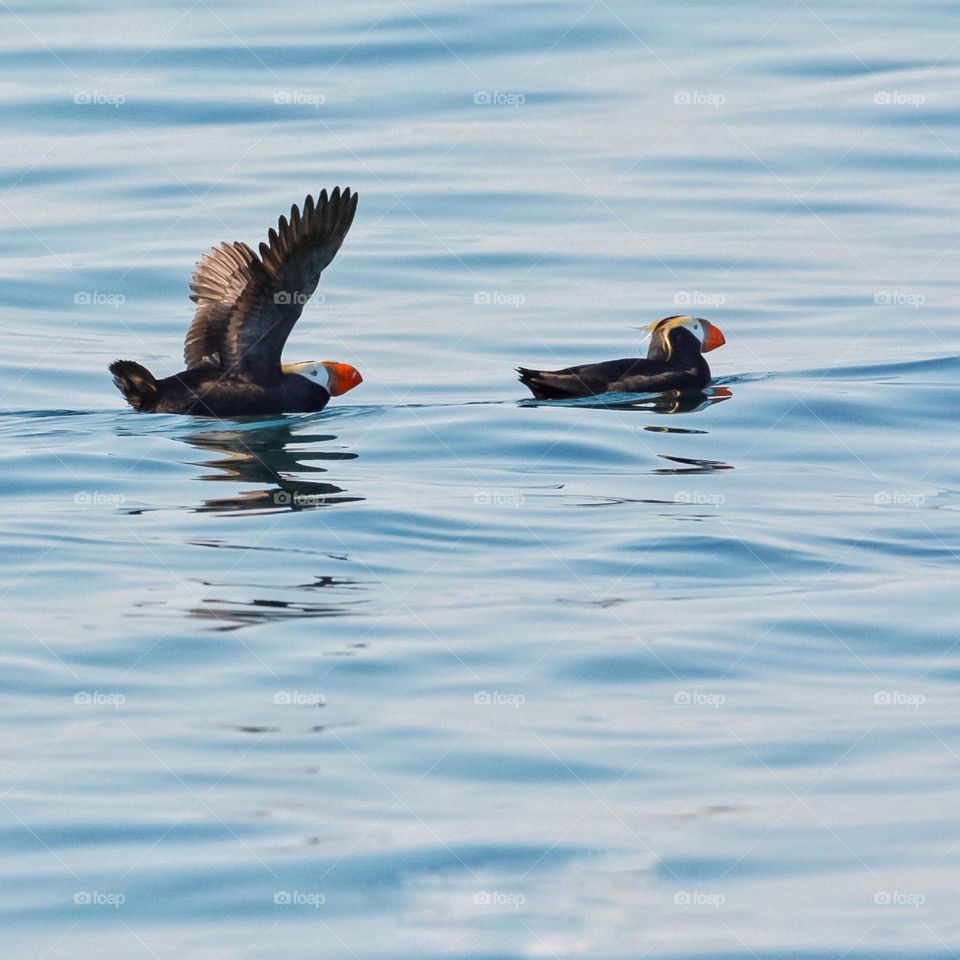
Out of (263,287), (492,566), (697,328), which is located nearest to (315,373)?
(263,287)

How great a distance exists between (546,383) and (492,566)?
4169mm

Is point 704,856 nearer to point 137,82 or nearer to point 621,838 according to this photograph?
point 621,838

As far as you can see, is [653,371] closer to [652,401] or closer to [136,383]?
[652,401]

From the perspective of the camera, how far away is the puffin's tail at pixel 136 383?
38.7ft

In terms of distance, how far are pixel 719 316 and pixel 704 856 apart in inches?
468

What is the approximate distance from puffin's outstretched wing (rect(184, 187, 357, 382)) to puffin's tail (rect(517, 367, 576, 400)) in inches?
68.7

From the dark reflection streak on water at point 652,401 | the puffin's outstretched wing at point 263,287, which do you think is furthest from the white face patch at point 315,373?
the dark reflection streak on water at point 652,401

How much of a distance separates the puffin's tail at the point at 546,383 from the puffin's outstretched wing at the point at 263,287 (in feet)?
5.73

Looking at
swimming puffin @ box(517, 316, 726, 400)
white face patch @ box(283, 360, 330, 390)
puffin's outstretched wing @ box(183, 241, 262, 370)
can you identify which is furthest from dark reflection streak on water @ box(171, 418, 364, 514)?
swimming puffin @ box(517, 316, 726, 400)

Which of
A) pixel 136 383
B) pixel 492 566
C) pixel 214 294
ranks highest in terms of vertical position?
pixel 214 294

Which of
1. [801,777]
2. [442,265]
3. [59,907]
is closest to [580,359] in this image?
[442,265]

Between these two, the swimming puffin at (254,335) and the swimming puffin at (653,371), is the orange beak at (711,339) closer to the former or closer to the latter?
the swimming puffin at (653,371)

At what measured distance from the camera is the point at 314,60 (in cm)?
2592

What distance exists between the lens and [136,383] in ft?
39.2
